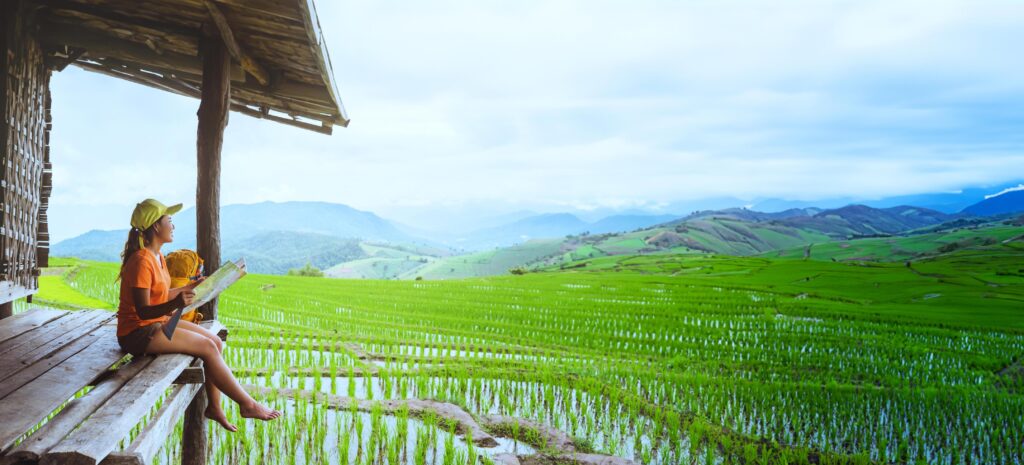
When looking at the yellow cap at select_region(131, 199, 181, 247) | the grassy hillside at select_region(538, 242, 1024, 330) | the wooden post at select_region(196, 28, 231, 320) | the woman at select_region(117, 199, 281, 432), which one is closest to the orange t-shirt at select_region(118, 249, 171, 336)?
the woman at select_region(117, 199, 281, 432)

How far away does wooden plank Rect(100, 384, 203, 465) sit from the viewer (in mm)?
2496

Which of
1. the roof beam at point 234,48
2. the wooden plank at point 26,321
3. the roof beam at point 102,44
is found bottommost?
the wooden plank at point 26,321

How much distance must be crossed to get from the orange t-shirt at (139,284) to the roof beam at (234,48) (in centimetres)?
169

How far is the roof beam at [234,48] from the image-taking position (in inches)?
157

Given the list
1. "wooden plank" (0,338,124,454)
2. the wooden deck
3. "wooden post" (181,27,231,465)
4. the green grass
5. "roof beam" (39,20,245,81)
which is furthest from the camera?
the green grass

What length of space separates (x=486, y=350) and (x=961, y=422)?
6152mm

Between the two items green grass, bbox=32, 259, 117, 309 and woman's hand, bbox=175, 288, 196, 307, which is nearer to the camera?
woman's hand, bbox=175, 288, 196, 307

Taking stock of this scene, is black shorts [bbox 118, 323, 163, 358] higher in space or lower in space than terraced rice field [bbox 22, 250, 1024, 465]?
higher

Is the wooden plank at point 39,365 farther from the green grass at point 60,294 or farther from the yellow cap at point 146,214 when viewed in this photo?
the green grass at point 60,294

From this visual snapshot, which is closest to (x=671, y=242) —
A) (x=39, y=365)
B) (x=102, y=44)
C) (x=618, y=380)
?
(x=618, y=380)

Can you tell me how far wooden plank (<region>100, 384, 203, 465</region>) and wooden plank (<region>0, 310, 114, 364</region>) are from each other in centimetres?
81

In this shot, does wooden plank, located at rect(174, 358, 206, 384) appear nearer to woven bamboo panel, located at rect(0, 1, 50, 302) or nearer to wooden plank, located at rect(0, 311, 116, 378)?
wooden plank, located at rect(0, 311, 116, 378)

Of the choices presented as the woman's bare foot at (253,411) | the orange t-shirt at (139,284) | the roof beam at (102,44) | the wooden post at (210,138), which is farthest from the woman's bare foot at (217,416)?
the roof beam at (102,44)

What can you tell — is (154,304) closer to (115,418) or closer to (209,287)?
(209,287)
